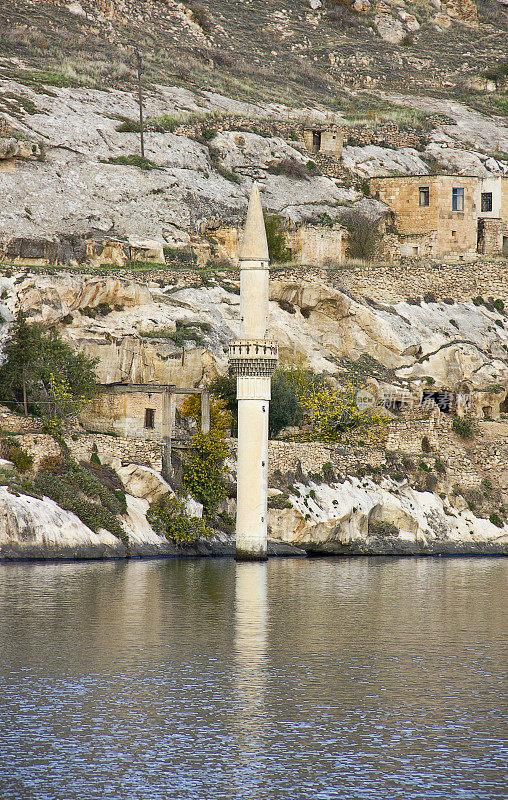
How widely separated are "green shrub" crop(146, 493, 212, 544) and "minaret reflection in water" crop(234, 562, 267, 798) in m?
4.99

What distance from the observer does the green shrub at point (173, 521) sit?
45312 millimetres

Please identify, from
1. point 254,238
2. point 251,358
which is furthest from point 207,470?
point 254,238

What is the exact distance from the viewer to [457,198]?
69.5 meters

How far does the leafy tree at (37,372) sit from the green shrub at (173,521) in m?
4.93

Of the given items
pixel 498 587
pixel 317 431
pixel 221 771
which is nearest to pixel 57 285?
pixel 317 431

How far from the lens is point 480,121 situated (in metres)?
86.6

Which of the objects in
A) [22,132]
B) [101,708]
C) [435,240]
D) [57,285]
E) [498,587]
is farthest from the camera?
[435,240]

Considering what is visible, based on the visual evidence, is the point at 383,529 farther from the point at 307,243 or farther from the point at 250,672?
the point at 250,672

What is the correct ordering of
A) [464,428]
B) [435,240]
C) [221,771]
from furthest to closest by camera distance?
[435,240] < [464,428] < [221,771]

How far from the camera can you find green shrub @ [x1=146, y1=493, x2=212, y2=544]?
45312mm

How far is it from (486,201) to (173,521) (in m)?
32.7

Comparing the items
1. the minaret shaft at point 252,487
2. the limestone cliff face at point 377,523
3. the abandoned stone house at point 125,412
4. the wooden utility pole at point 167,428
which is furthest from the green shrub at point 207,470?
the minaret shaft at point 252,487

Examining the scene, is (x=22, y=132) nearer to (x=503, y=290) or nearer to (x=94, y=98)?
(x=94, y=98)

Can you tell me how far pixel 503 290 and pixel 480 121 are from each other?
23.2 m
